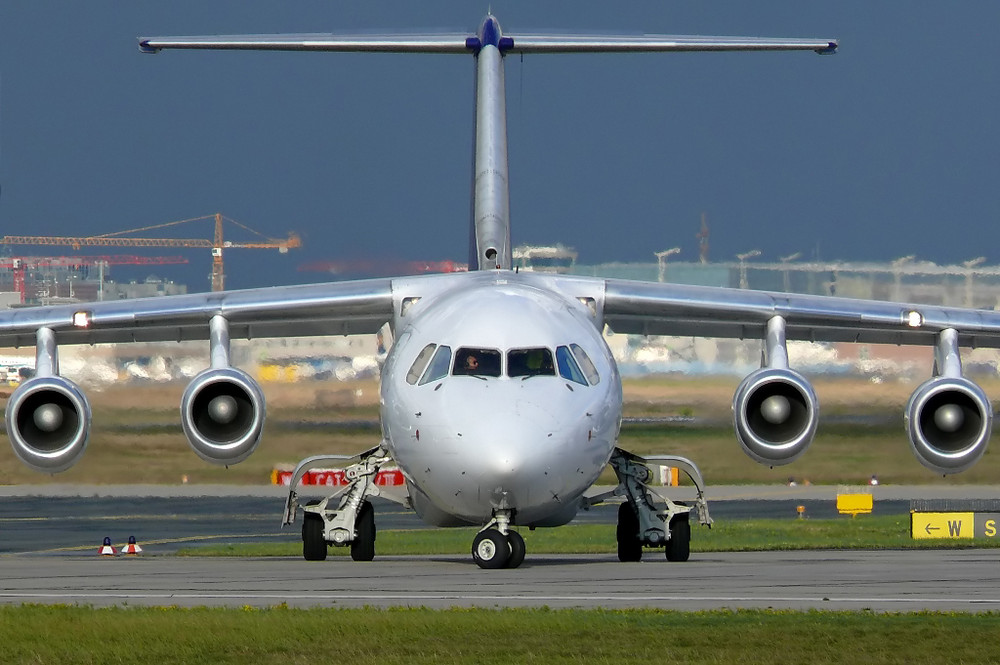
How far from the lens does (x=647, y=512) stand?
1984cm

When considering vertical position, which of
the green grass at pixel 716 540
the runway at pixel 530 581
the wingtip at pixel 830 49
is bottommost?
the green grass at pixel 716 540

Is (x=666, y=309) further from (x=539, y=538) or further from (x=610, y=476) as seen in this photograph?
(x=610, y=476)

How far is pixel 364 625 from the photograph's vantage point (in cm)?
1169

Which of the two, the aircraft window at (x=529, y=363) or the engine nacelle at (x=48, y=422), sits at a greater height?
the aircraft window at (x=529, y=363)

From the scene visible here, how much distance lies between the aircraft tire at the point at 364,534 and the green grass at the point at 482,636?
286 inches

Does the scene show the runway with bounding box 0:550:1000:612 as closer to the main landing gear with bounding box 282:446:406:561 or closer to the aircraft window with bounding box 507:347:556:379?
the main landing gear with bounding box 282:446:406:561

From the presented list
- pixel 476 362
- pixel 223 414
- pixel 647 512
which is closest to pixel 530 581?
pixel 476 362

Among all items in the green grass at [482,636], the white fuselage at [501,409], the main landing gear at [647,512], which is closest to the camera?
the green grass at [482,636]

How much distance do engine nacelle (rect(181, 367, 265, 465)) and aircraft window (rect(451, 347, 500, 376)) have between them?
356 cm

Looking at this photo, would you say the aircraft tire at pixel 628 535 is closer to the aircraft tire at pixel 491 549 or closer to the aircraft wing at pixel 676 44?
the aircraft tire at pixel 491 549

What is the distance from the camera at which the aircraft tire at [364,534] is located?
65.3 feet

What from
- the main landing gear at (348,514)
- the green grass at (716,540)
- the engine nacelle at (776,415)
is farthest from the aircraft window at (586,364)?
the green grass at (716,540)

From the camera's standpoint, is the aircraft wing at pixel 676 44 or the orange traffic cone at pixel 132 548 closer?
the aircraft wing at pixel 676 44

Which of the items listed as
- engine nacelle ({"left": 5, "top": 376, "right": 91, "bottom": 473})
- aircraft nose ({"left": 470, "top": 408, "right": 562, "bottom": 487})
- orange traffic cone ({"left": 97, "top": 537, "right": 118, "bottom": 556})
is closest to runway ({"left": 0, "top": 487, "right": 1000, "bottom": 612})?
orange traffic cone ({"left": 97, "top": 537, "right": 118, "bottom": 556})
